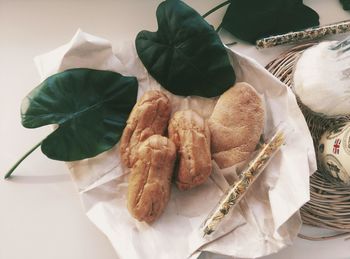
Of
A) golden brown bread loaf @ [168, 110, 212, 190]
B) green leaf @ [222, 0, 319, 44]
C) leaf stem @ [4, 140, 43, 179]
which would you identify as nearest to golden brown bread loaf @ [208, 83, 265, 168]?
golden brown bread loaf @ [168, 110, 212, 190]

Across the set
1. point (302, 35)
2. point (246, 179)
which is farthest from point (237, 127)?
point (302, 35)

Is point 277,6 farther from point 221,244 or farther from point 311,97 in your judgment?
point 221,244

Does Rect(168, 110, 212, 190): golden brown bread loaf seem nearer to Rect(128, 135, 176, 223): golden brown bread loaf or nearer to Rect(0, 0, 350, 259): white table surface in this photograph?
Rect(128, 135, 176, 223): golden brown bread loaf

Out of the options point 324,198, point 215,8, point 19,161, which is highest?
point 215,8

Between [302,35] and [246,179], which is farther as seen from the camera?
[302,35]

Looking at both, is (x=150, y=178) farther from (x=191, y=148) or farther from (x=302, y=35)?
(x=302, y=35)

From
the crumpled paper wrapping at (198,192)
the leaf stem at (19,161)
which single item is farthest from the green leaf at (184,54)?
the leaf stem at (19,161)
